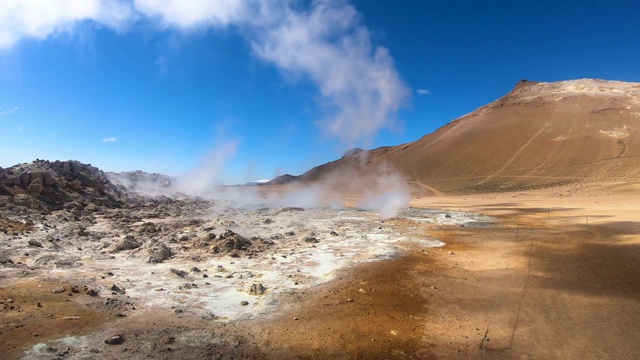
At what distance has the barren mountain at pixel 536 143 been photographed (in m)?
51.9

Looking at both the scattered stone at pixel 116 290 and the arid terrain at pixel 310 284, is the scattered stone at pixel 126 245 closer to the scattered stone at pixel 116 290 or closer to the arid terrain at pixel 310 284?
the arid terrain at pixel 310 284

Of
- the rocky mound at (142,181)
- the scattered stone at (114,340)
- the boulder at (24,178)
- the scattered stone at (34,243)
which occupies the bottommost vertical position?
the scattered stone at (114,340)

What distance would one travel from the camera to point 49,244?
11586 mm

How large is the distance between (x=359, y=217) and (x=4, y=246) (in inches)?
624

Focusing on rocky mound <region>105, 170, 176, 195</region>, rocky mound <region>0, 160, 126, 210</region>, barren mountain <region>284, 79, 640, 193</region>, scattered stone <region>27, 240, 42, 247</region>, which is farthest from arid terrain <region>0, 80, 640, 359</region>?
barren mountain <region>284, 79, 640, 193</region>

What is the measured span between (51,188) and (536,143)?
67985 millimetres

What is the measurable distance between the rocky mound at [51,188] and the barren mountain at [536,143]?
147 ft

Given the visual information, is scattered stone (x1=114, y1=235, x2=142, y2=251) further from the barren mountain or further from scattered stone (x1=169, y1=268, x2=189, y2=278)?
the barren mountain

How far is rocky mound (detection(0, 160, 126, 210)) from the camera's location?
1770 centimetres

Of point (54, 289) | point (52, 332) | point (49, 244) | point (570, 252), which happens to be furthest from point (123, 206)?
point (570, 252)

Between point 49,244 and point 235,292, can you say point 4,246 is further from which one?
point 235,292

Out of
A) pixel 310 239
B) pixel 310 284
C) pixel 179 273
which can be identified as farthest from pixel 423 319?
pixel 310 239

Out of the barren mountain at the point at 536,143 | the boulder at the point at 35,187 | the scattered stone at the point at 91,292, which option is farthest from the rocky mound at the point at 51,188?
the barren mountain at the point at 536,143

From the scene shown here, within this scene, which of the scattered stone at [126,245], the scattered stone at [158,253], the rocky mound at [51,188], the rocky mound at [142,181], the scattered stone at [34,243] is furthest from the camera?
the rocky mound at [142,181]
